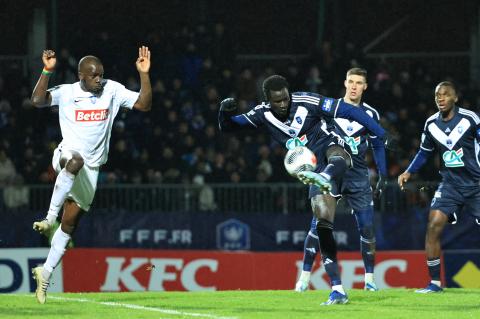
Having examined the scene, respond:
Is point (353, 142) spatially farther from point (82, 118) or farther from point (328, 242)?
point (82, 118)

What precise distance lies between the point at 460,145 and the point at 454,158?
169 millimetres

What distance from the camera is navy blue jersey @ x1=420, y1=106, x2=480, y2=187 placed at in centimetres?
1386

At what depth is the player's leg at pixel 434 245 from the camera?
14.0 m

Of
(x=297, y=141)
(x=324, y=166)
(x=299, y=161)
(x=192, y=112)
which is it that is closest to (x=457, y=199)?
(x=324, y=166)

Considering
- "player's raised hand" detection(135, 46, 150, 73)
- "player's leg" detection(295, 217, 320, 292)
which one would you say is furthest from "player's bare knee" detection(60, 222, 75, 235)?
"player's leg" detection(295, 217, 320, 292)

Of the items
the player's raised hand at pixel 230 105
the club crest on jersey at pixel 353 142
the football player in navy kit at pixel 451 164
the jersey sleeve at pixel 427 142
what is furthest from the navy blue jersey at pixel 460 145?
the player's raised hand at pixel 230 105

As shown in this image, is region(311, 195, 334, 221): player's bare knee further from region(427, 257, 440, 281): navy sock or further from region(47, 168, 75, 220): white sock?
region(427, 257, 440, 281): navy sock

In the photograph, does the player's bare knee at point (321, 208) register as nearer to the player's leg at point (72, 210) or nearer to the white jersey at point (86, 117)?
the white jersey at point (86, 117)

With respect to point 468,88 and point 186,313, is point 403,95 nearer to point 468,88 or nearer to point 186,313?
point 468,88

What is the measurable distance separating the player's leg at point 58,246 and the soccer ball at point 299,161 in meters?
2.31

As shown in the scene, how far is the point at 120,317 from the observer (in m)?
10.9

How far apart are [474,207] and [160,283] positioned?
685cm

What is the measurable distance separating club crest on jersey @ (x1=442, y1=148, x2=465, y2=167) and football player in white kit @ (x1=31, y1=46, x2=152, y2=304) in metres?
3.77

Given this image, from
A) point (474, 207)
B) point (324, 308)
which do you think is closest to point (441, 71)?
point (474, 207)
